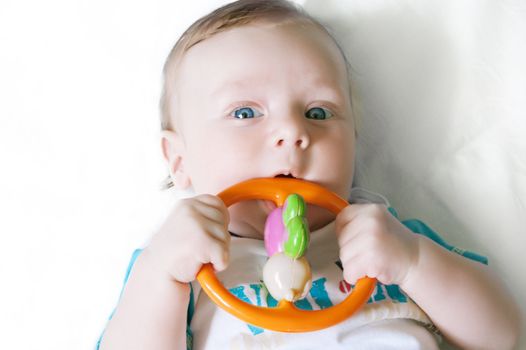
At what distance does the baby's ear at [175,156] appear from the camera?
1.34 m

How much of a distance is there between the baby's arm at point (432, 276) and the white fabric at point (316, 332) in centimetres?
4

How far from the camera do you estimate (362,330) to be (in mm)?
1150

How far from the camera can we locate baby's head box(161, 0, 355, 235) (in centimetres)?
118

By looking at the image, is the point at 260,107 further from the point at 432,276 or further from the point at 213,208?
the point at 432,276

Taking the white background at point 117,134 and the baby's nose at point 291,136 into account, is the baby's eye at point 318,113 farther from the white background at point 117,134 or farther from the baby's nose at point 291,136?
the white background at point 117,134

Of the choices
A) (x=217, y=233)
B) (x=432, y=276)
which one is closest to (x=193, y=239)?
(x=217, y=233)

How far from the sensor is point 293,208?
3.41 ft

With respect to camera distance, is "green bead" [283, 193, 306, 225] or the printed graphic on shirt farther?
the printed graphic on shirt

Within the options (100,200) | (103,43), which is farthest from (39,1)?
(100,200)

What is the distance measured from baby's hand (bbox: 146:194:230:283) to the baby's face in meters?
0.11

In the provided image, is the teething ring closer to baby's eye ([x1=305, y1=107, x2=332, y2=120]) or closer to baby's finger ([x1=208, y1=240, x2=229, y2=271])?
baby's finger ([x1=208, y1=240, x2=229, y2=271])

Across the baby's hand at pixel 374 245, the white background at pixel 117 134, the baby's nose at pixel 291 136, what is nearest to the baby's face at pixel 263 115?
the baby's nose at pixel 291 136

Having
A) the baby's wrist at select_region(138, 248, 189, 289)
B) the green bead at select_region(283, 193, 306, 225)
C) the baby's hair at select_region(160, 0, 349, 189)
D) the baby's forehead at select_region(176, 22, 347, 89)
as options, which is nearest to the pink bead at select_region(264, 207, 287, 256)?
the green bead at select_region(283, 193, 306, 225)

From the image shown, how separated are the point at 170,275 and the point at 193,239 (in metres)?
0.08
